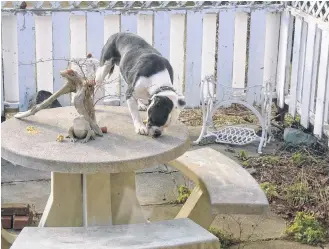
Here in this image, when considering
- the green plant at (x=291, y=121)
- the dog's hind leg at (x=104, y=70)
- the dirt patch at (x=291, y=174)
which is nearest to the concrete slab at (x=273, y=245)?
the dirt patch at (x=291, y=174)

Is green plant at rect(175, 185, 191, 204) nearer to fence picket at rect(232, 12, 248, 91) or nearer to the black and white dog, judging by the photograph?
the black and white dog

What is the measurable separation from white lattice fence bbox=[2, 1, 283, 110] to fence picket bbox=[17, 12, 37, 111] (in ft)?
0.03

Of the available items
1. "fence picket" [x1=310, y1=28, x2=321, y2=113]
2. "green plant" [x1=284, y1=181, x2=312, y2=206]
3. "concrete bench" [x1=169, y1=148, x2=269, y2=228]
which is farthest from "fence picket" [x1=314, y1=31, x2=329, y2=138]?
"concrete bench" [x1=169, y1=148, x2=269, y2=228]

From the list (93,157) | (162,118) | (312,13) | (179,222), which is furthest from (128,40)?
(312,13)

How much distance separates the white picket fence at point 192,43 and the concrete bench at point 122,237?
336cm

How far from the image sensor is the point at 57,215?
4.39 meters

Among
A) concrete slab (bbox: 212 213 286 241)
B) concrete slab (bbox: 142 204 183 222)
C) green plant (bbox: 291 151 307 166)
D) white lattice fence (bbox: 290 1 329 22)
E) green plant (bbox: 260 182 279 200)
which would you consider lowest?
concrete slab (bbox: 212 213 286 241)

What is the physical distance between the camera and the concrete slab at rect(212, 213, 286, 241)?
16.0 ft

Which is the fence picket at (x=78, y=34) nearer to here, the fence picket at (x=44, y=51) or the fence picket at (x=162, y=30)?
the fence picket at (x=44, y=51)

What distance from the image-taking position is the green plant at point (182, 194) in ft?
17.8

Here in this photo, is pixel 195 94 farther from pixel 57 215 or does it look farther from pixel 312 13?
pixel 57 215

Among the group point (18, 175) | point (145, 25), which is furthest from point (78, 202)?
point (145, 25)

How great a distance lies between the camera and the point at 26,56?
23.2 ft

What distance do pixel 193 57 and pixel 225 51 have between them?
0.36m
